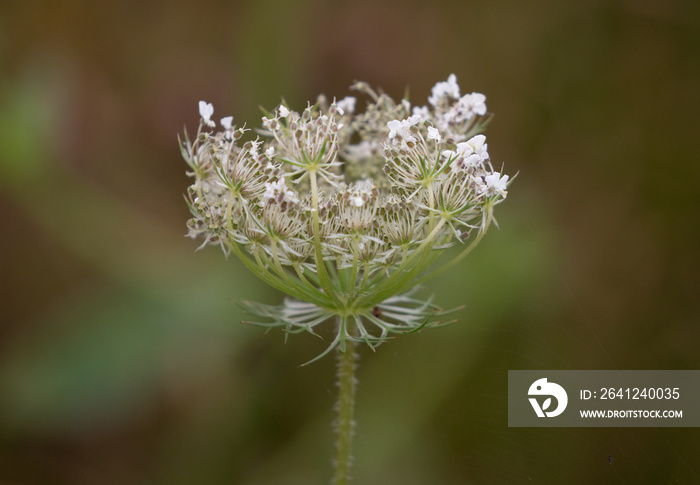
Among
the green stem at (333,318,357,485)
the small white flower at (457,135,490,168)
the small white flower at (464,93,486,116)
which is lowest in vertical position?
the green stem at (333,318,357,485)

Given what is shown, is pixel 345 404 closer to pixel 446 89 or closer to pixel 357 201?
pixel 357 201

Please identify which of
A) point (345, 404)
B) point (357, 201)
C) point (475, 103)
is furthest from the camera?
point (475, 103)

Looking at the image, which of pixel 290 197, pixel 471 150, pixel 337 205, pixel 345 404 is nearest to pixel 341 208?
pixel 337 205

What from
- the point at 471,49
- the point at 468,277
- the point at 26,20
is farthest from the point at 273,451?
the point at 26,20

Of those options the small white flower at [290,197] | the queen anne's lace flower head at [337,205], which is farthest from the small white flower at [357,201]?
the small white flower at [290,197]

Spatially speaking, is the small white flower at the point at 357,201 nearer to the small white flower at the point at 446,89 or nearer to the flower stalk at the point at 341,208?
the flower stalk at the point at 341,208

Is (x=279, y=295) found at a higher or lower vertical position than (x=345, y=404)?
higher

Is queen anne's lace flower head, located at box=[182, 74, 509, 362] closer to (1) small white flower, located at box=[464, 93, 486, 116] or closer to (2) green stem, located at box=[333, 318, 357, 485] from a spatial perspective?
(2) green stem, located at box=[333, 318, 357, 485]

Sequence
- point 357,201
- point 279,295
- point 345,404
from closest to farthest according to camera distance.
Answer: point 357,201 → point 345,404 → point 279,295

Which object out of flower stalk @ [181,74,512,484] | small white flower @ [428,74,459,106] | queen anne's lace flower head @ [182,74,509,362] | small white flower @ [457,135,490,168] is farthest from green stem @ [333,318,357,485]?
small white flower @ [428,74,459,106]
